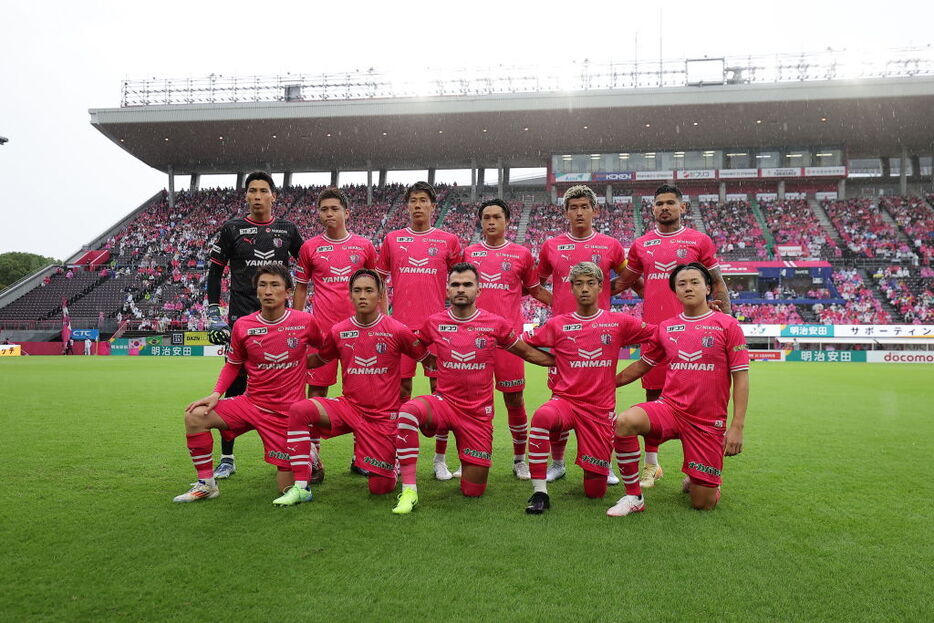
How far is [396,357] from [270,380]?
967 mm

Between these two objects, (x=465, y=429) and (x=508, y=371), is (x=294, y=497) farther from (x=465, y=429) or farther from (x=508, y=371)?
(x=508, y=371)

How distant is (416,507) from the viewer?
4.34 m

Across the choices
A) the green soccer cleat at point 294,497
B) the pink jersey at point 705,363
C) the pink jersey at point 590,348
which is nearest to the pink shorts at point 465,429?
the pink jersey at point 590,348

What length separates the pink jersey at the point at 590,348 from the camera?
4.73 metres

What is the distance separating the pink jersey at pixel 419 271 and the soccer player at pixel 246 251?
1048 mm

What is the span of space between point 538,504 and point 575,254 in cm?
231

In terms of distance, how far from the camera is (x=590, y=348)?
4789 millimetres

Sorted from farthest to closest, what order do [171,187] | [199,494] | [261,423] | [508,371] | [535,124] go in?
[171,187] → [535,124] → [508,371] → [261,423] → [199,494]

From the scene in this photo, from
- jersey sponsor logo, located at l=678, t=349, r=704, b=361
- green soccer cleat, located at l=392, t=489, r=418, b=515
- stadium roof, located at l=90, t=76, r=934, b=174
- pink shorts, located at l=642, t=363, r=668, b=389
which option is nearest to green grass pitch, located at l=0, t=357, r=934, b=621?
green soccer cleat, located at l=392, t=489, r=418, b=515

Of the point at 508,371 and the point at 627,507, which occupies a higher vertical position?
the point at 508,371

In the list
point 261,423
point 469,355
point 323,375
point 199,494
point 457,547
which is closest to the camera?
point 457,547

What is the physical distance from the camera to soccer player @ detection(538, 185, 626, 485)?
542 cm

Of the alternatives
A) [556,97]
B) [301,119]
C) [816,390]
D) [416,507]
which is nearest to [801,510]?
[416,507]

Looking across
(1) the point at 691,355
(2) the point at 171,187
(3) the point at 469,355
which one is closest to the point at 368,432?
(3) the point at 469,355
